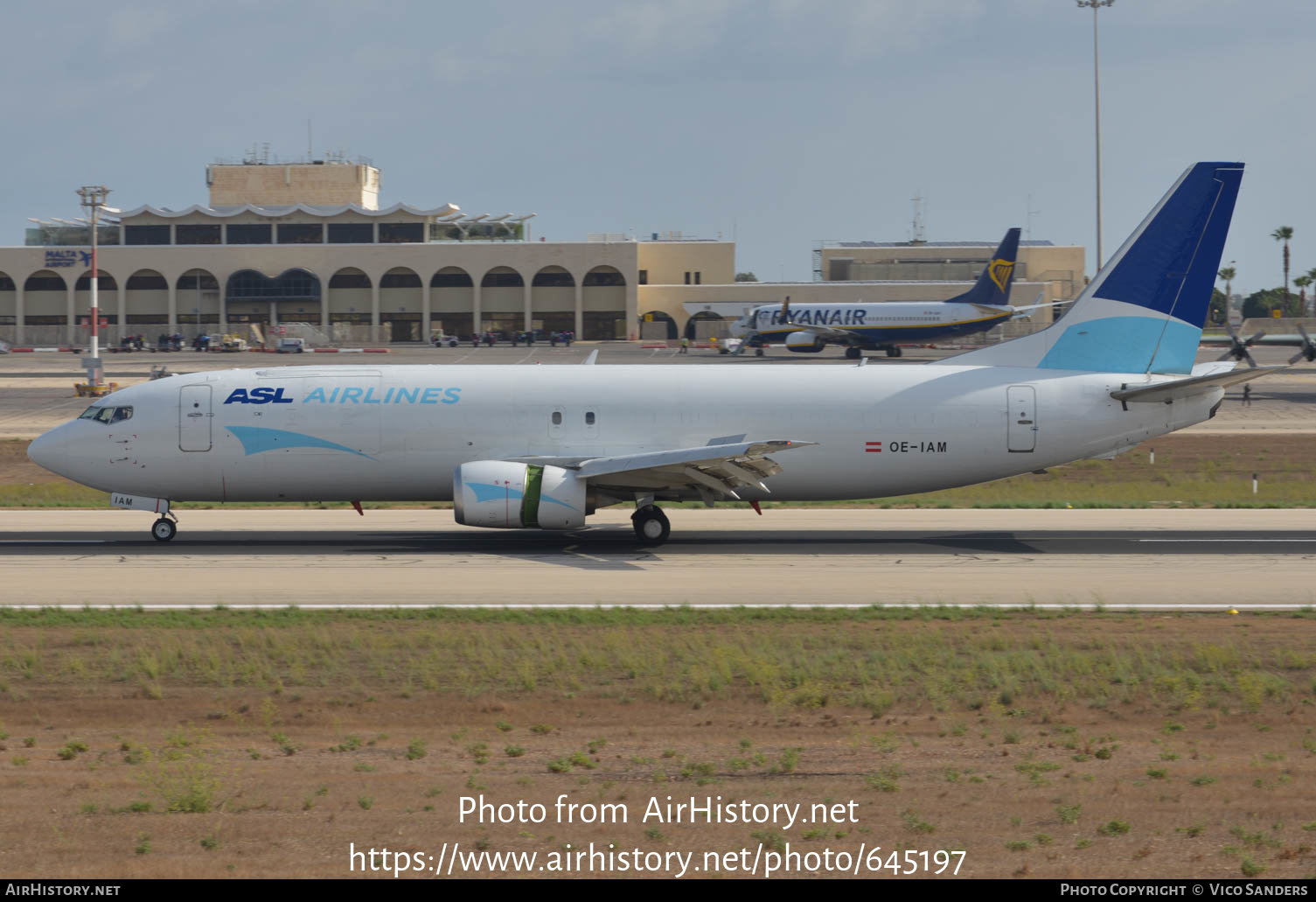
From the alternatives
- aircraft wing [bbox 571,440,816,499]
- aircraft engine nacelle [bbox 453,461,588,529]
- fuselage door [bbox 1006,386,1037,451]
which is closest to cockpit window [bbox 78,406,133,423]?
aircraft engine nacelle [bbox 453,461,588,529]

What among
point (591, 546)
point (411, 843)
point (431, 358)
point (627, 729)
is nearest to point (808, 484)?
point (591, 546)

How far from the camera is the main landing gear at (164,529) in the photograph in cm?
2959

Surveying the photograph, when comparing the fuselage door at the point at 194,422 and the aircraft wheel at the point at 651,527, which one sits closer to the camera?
the fuselage door at the point at 194,422

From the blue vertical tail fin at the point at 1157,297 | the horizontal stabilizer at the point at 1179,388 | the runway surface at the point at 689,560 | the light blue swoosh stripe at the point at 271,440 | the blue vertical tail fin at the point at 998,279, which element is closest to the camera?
the runway surface at the point at 689,560

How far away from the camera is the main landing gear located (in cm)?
2959

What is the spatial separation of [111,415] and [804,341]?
8253 cm

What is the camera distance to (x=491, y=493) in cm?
2741

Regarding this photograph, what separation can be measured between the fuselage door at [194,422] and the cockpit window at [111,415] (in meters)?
1.20

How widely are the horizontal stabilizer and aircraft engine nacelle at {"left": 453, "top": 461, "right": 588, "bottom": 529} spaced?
12.7 meters

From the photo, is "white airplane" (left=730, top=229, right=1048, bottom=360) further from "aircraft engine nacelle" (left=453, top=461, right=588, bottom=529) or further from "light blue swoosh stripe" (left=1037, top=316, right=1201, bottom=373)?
"aircraft engine nacelle" (left=453, top=461, right=588, bottom=529)

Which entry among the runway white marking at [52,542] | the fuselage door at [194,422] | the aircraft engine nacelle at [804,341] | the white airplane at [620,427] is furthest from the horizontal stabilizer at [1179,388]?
the aircraft engine nacelle at [804,341]

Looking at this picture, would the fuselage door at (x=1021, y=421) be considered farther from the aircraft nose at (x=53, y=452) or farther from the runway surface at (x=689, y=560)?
the aircraft nose at (x=53, y=452)

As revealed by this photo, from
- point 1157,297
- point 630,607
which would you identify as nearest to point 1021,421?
point 1157,297
